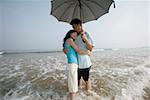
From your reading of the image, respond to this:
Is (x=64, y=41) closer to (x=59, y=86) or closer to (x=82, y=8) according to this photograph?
(x=82, y=8)

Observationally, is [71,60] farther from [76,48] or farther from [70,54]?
[76,48]

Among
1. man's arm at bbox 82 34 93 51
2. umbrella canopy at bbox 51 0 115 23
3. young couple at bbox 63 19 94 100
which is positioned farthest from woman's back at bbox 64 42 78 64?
umbrella canopy at bbox 51 0 115 23

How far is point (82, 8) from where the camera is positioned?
4812mm

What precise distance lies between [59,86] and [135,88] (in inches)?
96.3

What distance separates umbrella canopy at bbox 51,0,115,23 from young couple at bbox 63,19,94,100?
0.77m

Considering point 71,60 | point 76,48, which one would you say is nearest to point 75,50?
point 76,48

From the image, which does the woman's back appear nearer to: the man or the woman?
the woman

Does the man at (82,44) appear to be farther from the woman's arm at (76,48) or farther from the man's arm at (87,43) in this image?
the woman's arm at (76,48)

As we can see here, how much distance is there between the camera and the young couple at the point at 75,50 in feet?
13.2

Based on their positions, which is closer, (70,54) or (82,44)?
(70,54)

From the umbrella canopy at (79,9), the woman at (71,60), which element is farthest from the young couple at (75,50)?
the umbrella canopy at (79,9)

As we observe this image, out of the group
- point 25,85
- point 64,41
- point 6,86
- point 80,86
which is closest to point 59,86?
point 80,86

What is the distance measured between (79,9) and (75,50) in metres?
1.31

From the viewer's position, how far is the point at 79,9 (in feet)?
15.8
